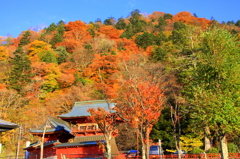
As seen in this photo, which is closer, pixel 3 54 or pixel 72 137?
pixel 72 137

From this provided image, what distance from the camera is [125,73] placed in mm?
30984

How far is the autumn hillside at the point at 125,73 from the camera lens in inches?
504

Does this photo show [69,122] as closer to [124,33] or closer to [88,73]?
[88,73]

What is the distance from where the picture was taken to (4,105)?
29.8 metres

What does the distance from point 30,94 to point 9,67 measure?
866cm

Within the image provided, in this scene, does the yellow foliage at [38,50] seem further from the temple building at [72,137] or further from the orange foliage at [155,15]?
the orange foliage at [155,15]

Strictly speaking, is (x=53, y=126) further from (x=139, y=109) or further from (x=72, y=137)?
(x=139, y=109)

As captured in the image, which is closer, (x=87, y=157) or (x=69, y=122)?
(x=87, y=157)

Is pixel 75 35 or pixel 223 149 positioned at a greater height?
pixel 75 35

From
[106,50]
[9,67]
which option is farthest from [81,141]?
[106,50]

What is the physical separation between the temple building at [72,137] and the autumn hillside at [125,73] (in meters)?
3.93

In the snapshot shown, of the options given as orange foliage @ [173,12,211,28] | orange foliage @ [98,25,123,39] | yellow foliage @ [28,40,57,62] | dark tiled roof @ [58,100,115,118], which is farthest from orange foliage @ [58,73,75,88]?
orange foliage @ [173,12,211,28]

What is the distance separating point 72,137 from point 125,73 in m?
12.6

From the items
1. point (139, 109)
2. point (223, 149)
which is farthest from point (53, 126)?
point (223, 149)
